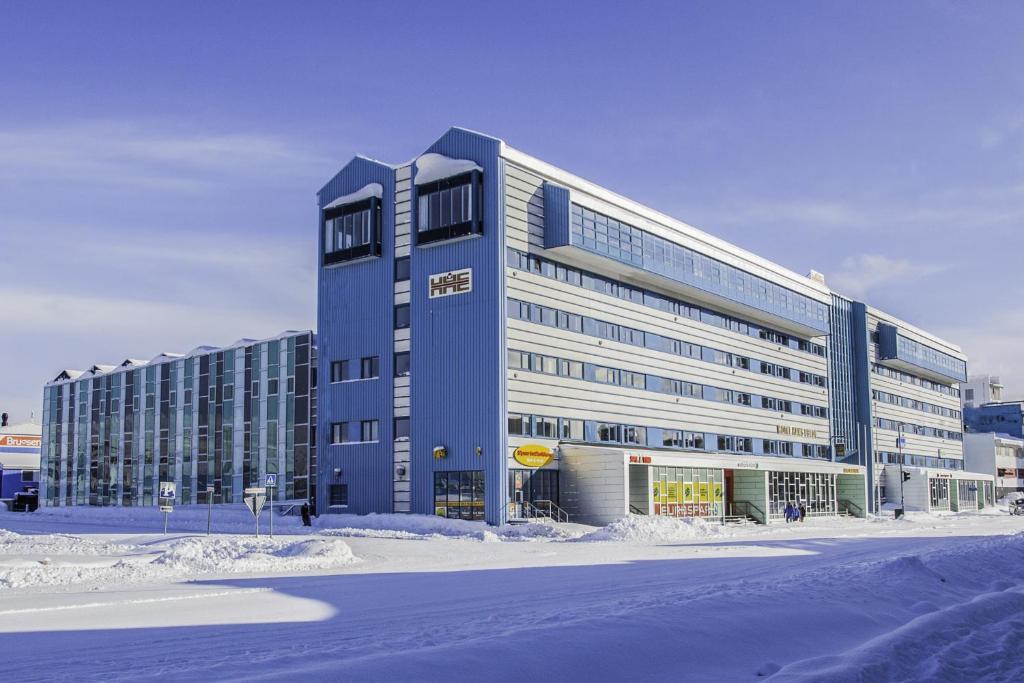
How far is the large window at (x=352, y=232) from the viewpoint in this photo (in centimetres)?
5478

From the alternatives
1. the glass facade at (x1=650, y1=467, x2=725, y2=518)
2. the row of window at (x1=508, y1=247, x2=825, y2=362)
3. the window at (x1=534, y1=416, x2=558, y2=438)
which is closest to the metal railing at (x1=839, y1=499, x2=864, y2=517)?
the row of window at (x1=508, y1=247, x2=825, y2=362)

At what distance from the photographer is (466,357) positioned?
5031cm

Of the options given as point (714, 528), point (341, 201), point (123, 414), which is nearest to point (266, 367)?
point (341, 201)

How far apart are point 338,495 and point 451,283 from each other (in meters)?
13.6

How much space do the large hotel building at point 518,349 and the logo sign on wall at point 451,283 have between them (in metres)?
0.08

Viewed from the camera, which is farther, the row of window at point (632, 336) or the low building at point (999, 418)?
the low building at point (999, 418)

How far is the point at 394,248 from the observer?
54281 millimetres

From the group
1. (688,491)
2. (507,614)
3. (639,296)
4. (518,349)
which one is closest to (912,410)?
(639,296)

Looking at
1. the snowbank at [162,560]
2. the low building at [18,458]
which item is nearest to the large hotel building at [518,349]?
the snowbank at [162,560]

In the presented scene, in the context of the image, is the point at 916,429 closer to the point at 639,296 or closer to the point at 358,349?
the point at 639,296

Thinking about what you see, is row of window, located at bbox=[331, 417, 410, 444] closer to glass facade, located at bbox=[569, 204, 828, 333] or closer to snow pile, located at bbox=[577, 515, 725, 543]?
snow pile, located at bbox=[577, 515, 725, 543]

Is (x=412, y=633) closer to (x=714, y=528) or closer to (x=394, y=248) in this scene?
(x=714, y=528)

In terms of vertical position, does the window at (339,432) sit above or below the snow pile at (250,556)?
above

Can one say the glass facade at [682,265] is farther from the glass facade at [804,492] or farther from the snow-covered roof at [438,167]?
the glass facade at [804,492]
